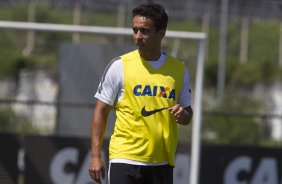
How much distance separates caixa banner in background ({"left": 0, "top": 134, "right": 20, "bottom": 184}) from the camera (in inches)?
426

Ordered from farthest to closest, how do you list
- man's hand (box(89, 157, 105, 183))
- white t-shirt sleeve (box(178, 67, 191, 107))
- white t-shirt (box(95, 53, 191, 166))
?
white t-shirt sleeve (box(178, 67, 191, 107)) → white t-shirt (box(95, 53, 191, 166)) → man's hand (box(89, 157, 105, 183))

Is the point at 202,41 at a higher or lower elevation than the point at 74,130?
higher

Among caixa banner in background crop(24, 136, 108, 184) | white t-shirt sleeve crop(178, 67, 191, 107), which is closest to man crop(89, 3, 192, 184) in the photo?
white t-shirt sleeve crop(178, 67, 191, 107)

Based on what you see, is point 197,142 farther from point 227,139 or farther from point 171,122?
point 227,139

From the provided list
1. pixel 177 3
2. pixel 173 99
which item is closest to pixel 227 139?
pixel 177 3

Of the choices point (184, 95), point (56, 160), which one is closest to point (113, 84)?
point (184, 95)

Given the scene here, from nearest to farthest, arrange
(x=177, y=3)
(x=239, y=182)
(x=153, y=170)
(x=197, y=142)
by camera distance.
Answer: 1. (x=153, y=170)
2. (x=197, y=142)
3. (x=239, y=182)
4. (x=177, y=3)

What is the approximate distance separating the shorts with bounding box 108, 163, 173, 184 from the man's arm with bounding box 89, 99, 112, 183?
9 cm

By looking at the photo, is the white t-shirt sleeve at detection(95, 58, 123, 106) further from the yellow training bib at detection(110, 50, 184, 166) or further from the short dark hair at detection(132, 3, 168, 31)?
the short dark hair at detection(132, 3, 168, 31)

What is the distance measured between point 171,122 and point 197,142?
4208 mm

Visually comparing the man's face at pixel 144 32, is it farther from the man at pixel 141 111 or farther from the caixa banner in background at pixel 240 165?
the caixa banner in background at pixel 240 165

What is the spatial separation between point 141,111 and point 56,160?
15.2 feet

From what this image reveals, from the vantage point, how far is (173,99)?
21.3 feet

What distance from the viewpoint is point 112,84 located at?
6414mm
